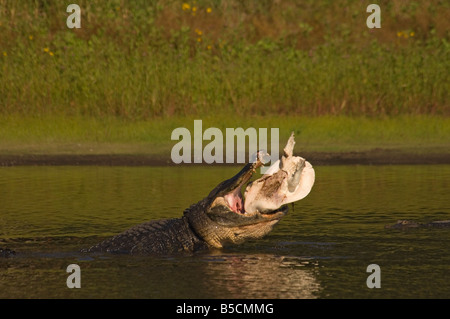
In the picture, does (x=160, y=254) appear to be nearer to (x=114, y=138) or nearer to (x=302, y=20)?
(x=114, y=138)

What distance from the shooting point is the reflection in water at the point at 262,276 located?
7.09 metres

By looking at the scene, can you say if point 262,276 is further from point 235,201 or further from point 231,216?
point 235,201

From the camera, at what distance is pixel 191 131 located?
18.4 metres

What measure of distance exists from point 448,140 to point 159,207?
795 centimetres

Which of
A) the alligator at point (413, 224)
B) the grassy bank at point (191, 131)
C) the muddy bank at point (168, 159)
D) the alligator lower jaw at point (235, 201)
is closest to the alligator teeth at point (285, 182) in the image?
the alligator lower jaw at point (235, 201)

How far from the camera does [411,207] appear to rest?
36.4 feet

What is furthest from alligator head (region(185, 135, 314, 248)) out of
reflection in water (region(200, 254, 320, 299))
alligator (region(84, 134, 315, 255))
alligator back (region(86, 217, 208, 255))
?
reflection in water (region(200, 254, 320, 299))

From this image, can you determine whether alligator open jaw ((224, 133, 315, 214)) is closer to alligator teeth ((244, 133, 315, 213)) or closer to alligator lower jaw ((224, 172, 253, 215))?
alligator teeth ((244, 133, 315, 213))

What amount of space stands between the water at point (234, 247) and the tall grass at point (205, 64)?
558cm

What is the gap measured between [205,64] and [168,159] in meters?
4.73

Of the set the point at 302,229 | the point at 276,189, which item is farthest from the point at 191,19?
the point at 276,189

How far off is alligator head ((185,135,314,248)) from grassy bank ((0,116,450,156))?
324 inches

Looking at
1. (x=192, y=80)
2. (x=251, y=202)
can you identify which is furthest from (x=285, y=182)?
(x=192, y=80)

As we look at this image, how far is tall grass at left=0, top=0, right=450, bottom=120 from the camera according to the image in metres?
19.7
